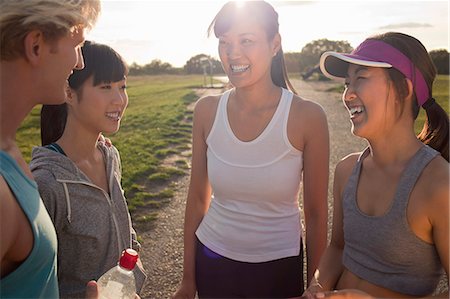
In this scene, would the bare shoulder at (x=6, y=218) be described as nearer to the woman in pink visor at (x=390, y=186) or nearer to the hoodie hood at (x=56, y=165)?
the hoodie hood at (x=56, y=165)

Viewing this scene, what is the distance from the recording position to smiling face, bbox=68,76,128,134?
2.50m

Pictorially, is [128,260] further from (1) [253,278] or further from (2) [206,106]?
(2) [206,106]

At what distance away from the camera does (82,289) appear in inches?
89.7

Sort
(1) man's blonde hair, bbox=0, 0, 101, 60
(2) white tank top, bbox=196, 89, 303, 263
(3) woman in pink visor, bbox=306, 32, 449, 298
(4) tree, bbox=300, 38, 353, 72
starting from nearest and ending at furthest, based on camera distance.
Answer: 1. (1) man's blonde hair, bbox=0, 0, 101, 60
2. (3) woman in pink visor, bbox=306, 32, 449, 298
3. (2) white tank top, bbox=196, 89, 303, 263
4. (4) tree, bbox=300, 38, 353, 72

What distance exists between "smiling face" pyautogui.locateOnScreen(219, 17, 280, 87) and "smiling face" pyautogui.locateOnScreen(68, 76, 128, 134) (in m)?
0.63

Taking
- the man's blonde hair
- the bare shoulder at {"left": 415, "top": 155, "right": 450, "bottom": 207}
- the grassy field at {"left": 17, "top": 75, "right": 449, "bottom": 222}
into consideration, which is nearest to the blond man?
the man's blonde hair

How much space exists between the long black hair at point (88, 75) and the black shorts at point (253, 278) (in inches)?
41.8

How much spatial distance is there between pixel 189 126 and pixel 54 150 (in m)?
12.6

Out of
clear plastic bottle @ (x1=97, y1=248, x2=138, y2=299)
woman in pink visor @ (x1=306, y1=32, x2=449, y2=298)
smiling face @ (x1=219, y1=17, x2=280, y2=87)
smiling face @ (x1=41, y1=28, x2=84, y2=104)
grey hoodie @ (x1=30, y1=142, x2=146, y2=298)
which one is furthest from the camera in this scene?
smiling face @ (x1=219, y1=17, x2=280, y2=87)

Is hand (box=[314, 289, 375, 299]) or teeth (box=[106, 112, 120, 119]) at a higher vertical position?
teeth (box=[106, 112, 120, 119])

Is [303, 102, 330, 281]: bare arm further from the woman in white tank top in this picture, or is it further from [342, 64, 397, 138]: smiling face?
[342, 64, 397, 138]: smiling face

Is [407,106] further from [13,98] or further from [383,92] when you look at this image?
[13,98]

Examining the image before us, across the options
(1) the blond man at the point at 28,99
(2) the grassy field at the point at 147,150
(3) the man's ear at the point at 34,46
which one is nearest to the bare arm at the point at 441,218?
(1) the blond man at the point at 28,99

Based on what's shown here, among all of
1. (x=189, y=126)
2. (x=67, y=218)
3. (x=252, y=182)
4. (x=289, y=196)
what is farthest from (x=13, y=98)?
(x=189, y=126)
